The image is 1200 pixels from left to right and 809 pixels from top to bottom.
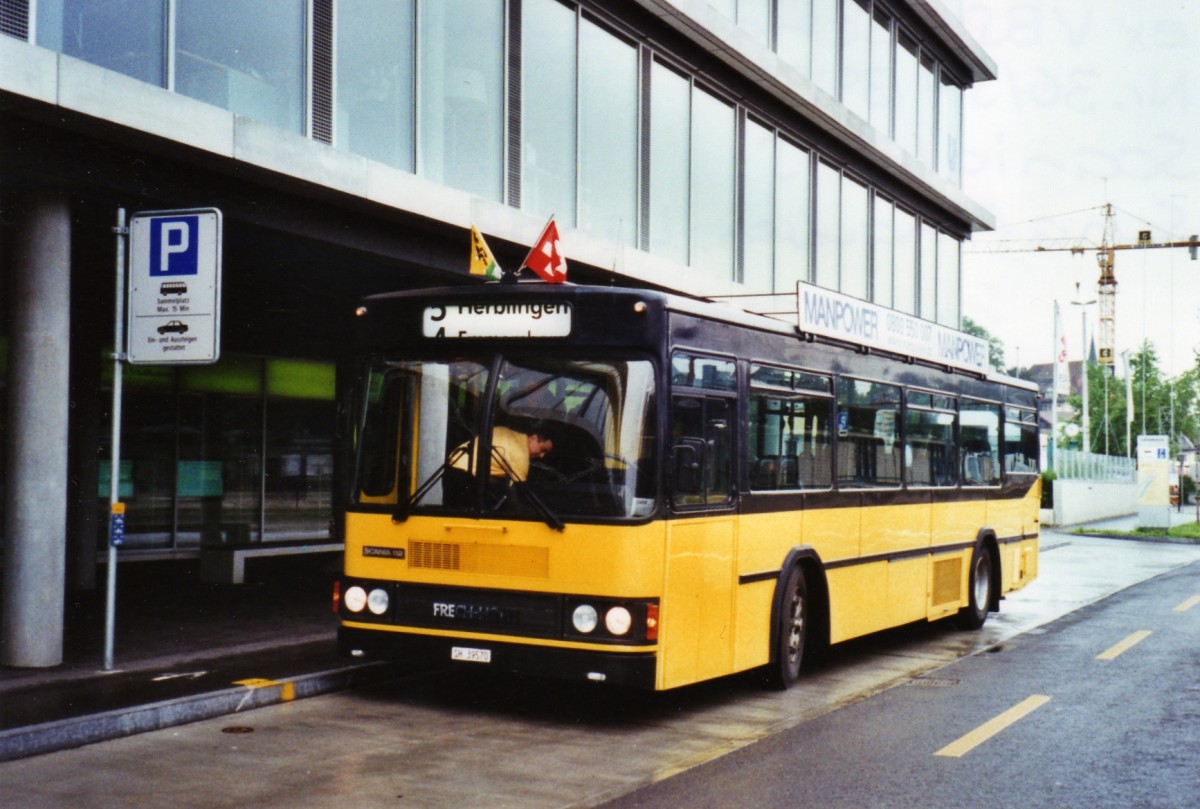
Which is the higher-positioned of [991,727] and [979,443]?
[979,443]

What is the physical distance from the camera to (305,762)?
25.3 feet

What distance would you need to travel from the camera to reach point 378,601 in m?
9.20

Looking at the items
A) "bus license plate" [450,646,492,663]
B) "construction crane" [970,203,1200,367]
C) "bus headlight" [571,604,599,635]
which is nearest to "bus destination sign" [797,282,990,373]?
"bus headlight" [571,604,599,635]

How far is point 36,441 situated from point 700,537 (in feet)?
17.3

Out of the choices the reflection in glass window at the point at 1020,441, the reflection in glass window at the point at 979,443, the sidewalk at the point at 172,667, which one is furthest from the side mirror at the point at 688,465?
the reflection in glass window at the point at 1020,441

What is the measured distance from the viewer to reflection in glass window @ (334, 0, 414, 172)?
43.5 feet

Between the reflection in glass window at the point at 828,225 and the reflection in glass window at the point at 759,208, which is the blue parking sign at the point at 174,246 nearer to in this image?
the reflection in glass window at the point at 759,208

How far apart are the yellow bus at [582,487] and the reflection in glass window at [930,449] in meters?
2.54

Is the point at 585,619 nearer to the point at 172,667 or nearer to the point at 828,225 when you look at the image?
the point at 172,667

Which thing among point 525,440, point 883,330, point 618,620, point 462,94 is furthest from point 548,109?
point 618,620

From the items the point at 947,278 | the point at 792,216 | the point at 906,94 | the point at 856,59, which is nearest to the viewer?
the point at 792,216

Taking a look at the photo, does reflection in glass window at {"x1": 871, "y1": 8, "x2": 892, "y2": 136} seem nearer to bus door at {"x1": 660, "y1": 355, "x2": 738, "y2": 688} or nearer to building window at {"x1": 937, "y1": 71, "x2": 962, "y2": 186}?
building window at {"x1": 937, "y1": 71, "x2": 962, "y2": 186}

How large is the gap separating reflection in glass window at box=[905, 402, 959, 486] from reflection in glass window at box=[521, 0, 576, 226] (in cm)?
561

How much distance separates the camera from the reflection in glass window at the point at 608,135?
58.1 feet
